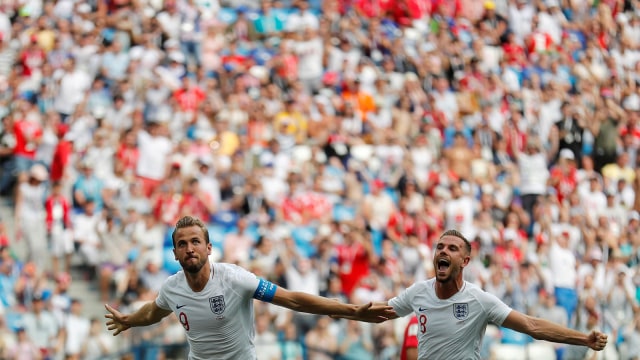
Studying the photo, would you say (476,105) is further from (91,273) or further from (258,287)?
(258,287)

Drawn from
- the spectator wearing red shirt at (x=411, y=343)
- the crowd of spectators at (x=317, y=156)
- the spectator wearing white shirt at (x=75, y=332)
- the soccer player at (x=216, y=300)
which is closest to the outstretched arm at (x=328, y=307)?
the soccer player at (x=216, y=300)

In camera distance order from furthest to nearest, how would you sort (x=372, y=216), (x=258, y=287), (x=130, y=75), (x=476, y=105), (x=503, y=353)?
(x=476, y=105)
(x=130, y=75)
(x=372, y=216)
(x=503, y=353)
(x=258, y=287)

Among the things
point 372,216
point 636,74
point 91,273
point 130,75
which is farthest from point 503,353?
point 636,74

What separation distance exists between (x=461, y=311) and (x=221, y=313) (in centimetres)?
184

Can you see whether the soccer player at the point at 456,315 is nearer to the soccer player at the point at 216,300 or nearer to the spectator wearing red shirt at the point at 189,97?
the soccer player at the point at 216,300

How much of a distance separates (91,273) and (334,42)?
7613 millimetres

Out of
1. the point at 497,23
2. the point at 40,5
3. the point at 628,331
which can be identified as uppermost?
the point at 497,23

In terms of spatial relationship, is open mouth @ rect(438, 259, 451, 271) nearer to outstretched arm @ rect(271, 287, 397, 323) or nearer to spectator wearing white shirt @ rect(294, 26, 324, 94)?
outstretched arm @ rect(271, 287, 397, 323)

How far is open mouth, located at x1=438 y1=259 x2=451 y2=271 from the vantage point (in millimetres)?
10086

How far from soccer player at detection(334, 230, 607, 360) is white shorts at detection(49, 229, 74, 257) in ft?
30.0

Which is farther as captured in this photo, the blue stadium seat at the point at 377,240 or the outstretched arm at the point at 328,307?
Answer: the blue stadium seat at the point at 377,240

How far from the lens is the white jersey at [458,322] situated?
33.4 ft

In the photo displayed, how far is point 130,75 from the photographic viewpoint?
2172 cm

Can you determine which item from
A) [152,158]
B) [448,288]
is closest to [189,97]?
[152,158]
